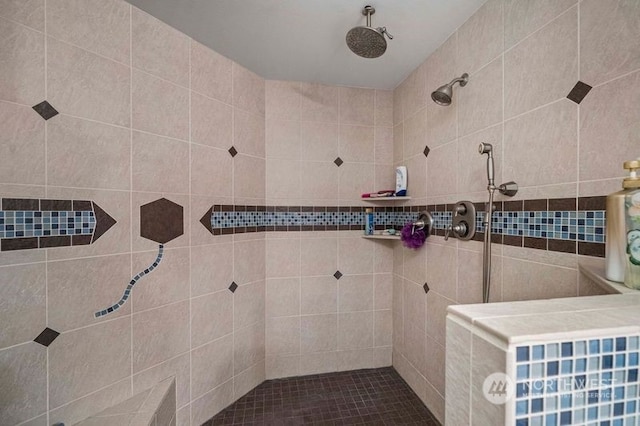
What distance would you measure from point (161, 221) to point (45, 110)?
1.91 feet

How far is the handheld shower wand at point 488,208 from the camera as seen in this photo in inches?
41.4

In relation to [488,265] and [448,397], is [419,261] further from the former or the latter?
[448,397]

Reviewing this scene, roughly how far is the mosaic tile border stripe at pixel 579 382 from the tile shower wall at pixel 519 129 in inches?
22.0

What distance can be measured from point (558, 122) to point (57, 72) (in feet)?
6.04

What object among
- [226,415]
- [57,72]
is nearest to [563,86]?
[57,72]

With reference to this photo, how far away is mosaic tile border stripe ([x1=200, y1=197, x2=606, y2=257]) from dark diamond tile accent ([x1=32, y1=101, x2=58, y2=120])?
72cm

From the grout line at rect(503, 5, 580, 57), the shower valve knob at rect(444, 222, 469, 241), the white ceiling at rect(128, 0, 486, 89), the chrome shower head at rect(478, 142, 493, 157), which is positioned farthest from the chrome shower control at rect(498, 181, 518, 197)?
the white ceiling at rect(128, 0, 486, 89)

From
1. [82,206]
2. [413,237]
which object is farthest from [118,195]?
[413,237]

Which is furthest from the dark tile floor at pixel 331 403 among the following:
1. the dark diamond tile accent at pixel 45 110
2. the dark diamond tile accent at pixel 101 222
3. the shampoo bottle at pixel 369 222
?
the dark diamond tile accent at pixel 45 110

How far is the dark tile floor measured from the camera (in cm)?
146

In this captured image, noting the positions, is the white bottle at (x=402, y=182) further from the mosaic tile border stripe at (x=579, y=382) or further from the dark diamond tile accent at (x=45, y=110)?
the dark diamond tile accent at (x=45, y=110)

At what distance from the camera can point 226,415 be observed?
149 cm

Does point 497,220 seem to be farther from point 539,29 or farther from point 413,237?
point 539,29

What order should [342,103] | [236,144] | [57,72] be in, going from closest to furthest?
[57,72] < [236,144] < [342,103]
